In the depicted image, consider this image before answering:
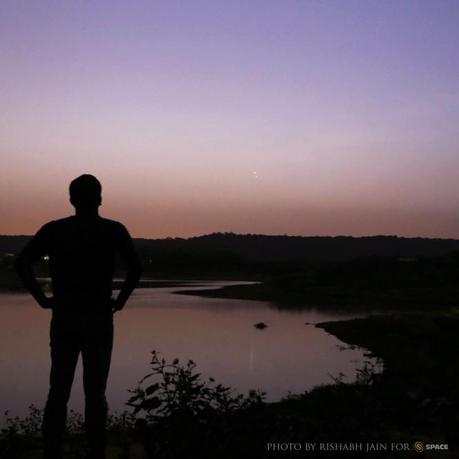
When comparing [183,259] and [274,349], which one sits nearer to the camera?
Answer: [274,349]

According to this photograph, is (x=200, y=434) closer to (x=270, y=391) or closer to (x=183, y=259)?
(x=270, y=391)

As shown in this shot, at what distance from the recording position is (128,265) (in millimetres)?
4805

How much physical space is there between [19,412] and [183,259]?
14487cm

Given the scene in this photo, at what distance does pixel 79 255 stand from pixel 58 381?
1.00 m

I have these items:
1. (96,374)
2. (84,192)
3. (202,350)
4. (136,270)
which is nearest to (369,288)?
(202,350)

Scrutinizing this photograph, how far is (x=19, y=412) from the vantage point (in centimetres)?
1596

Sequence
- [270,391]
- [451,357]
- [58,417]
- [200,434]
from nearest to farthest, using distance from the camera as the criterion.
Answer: [58,417], [200,434], [270,391], [451,357]

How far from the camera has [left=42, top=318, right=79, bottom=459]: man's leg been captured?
450cm

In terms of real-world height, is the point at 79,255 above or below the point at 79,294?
above

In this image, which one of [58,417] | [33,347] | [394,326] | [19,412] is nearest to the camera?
[58,417]

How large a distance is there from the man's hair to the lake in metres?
11.7

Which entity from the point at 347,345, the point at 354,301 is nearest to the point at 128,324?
the point at 347,345

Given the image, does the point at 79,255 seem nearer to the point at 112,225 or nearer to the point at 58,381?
the point at 112,225

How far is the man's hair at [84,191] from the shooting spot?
15.2 ft
